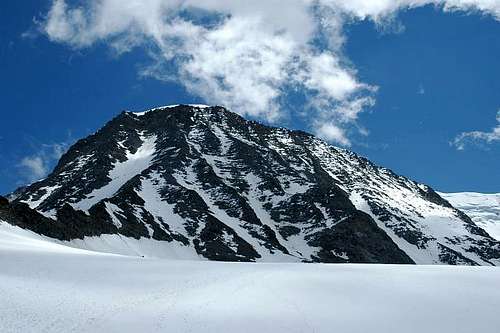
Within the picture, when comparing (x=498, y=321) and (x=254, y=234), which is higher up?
(x=254, y=234)

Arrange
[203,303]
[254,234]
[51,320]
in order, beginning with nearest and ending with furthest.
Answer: [51,320]
[203,303]
[254,234]

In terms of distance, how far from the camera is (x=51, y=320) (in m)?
21.8

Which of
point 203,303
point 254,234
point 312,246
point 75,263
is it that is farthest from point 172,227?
point 203,303

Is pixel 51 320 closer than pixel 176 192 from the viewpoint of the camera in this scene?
Yes

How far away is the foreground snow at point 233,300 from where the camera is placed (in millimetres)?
23062

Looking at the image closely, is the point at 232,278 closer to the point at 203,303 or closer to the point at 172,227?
the point at 203,303

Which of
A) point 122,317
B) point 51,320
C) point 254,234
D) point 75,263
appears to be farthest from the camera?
point 254,234

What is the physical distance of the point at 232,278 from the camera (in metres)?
36.8

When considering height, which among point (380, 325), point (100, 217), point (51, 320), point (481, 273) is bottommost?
point (51, 320)

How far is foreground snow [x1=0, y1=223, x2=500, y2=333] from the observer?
2306 centimetres

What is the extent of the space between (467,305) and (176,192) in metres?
167

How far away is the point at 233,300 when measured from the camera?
94.5 feet

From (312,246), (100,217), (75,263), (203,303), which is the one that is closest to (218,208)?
(312,246)

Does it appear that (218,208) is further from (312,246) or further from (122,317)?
(122,317)
